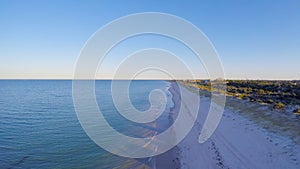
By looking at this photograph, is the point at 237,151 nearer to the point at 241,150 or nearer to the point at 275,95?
the point at 241,150

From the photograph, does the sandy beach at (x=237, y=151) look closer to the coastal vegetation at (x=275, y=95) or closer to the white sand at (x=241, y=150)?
the white sand at (x=241, y=150)

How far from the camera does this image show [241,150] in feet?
32.1

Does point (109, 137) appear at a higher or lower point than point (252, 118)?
lower

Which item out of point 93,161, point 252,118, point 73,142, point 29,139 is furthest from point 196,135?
point 29,139

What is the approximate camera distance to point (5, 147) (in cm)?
1324

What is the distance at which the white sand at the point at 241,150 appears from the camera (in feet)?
26.8

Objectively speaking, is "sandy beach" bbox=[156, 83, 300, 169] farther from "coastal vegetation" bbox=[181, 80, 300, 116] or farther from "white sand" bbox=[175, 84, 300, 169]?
"coastal vegetation" bbox=[181, 80, 300, 116]

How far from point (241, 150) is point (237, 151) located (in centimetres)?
21

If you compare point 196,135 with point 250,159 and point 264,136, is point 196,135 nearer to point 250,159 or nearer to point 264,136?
point 264,136

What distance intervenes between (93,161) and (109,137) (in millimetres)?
4767

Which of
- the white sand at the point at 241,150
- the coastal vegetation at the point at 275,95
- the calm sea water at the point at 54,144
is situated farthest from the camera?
the coastal vegetation at the point at 275,95

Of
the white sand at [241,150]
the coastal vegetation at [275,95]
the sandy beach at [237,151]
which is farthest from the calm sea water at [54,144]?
the coastal vegetation at [275,95]

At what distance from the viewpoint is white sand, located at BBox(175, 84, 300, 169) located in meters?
8.16

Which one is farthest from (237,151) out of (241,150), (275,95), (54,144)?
(275,95)
